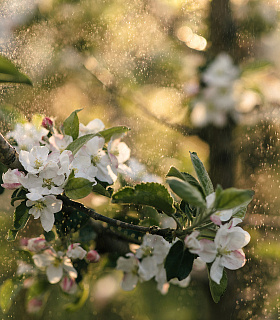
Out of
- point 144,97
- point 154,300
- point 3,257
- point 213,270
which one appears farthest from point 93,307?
point 213,270

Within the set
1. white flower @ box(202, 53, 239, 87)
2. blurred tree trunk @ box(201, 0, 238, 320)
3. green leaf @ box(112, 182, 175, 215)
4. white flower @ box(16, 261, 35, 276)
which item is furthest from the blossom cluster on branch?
white flower @ box(202, 53, 239, 87)

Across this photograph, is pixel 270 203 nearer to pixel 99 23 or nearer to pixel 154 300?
pixel 154 300

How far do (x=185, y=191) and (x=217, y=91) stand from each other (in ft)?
2.04

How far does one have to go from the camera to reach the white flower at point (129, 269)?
0.33 meters

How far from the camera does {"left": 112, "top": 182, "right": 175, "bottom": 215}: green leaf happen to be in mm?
232

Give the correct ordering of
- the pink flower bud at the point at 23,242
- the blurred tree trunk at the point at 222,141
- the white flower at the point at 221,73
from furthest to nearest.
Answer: the white flower at the point at 221,73 < the blurred tree trunk at the point at 222,141 < the pink flower bud at the point at 23,242

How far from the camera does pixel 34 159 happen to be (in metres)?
0.25

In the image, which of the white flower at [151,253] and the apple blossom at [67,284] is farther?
the apple blossom at [67,284]

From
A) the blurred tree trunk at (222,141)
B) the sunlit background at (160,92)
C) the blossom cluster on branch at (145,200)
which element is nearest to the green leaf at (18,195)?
the blossom cluster on branch at (145,200)

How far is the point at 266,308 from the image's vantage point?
644mm

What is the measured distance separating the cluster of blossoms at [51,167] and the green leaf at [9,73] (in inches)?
1.9

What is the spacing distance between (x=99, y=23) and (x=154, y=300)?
1.68ft

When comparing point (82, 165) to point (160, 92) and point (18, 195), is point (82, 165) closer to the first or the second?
point (18, 195)

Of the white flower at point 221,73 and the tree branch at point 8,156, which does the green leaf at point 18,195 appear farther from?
the white flower at point 221,73
